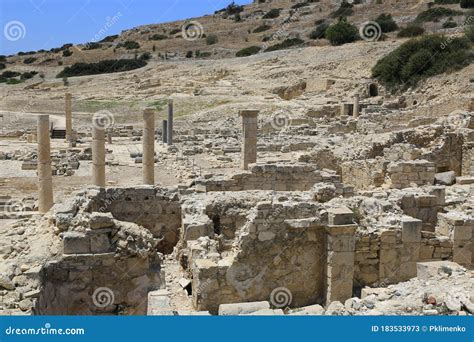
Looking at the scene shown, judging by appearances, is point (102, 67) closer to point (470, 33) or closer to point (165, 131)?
point (165, 131)

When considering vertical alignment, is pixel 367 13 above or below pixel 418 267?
above

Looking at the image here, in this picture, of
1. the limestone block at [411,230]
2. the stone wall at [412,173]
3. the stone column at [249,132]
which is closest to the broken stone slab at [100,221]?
the limestone block at [411,230]

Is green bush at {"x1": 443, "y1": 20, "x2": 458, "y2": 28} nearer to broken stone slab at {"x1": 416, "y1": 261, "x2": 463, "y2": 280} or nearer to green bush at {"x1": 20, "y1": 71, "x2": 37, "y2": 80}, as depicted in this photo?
green bush at {"x1": 20, "y1": 71, "x2": 37, "y2": 80}

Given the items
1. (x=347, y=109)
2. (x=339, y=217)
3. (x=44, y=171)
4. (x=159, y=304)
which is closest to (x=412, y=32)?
(x=347, y=109)

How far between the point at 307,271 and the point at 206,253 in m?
1.62

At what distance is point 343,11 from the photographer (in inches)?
3319

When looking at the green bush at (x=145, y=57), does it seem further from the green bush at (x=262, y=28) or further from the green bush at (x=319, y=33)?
the green bush at (x=319, y=33)

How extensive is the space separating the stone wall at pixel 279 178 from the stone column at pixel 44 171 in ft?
15.1

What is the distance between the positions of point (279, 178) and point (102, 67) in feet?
196

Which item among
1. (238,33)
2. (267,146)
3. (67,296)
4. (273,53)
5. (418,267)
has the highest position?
(238,33)

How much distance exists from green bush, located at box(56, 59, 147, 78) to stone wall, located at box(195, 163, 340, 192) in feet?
185

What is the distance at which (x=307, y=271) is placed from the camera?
862cm
